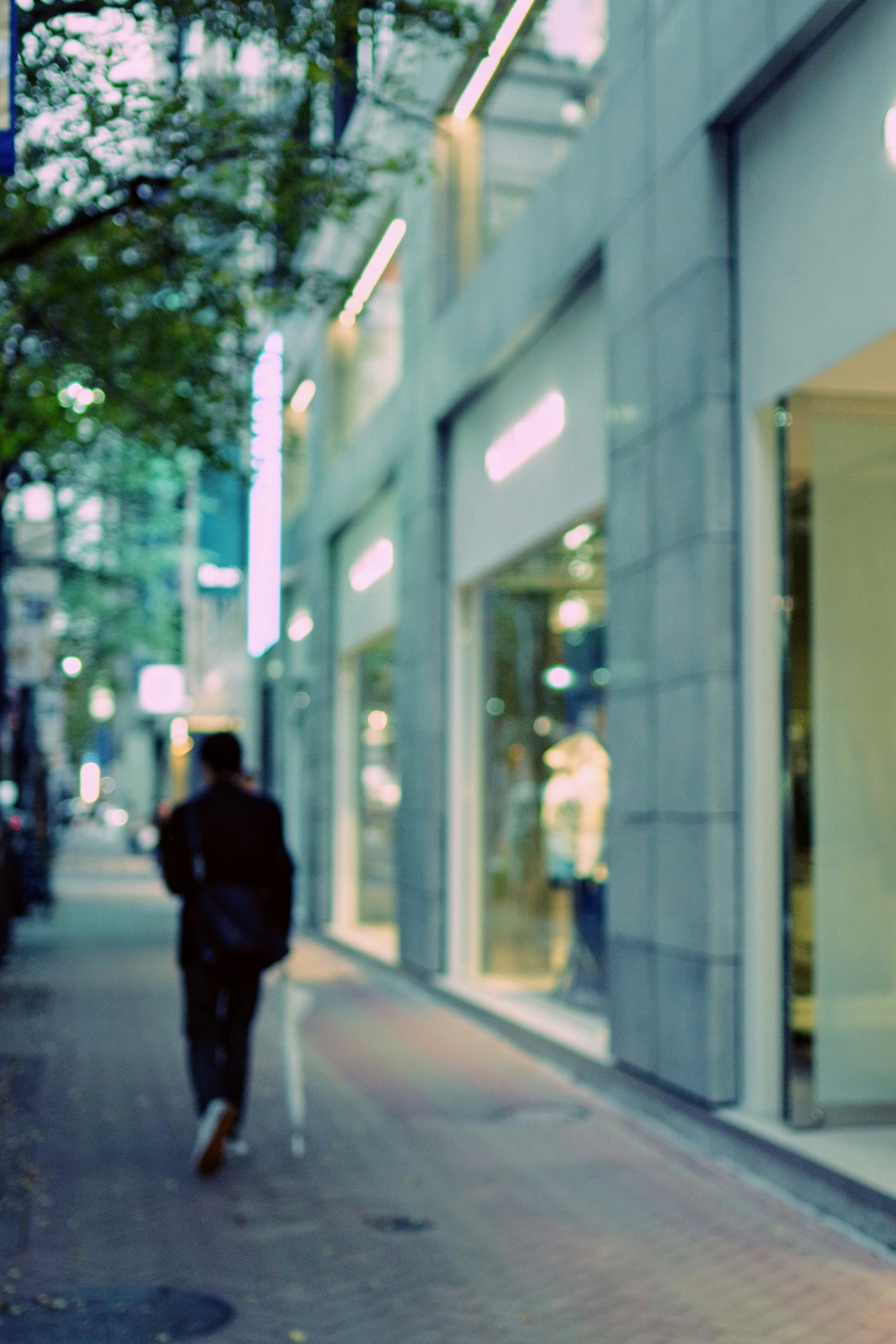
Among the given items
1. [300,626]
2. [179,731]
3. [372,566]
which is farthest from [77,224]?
[179,731]

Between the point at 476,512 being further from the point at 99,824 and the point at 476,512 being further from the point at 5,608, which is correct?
the point at 99,824

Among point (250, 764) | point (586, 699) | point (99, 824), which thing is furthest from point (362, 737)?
point (99, 824)

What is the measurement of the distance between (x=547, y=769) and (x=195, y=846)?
5.20 metres

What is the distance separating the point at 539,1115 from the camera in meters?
9.09

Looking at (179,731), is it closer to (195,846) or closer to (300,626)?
(300,626)

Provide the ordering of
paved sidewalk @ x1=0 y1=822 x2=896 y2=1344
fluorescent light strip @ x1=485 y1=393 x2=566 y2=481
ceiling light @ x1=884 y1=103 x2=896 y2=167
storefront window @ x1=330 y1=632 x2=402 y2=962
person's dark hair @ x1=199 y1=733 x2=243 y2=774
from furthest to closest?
1. storefront window @ x1=330 y1=632 x2=402 y2=962
2. fluorescent light strip @ x1=485 y1=393 x2=566 y2=481
3. person's dark hair @ x1=199 y1=733 x2=243 y2=774
4. ceiling light @ x1=884 y1=103 x2=896 y2=167
5. paved sidewalk @ x1=0 y1=822 x2=896 y2=1344

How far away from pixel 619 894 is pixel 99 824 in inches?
3872

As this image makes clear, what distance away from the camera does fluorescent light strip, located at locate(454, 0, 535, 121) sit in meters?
11.9

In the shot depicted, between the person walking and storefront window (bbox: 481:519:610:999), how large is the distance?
11.0 ft

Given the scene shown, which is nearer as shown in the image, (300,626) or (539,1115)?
(539,1115)

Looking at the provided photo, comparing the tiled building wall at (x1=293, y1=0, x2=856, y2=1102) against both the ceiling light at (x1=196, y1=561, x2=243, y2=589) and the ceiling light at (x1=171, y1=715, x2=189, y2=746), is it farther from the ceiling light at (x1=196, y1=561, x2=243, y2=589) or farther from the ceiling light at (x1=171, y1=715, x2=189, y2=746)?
the ceiling light at (x1=171, y1=715, x2=189, y2=746)

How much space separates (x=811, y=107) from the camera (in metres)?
7.61

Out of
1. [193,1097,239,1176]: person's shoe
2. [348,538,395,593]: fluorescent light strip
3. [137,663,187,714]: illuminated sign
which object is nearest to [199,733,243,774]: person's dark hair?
[193,1097,239,1176]: person's shoe

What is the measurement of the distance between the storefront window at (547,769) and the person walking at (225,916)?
132 inches
